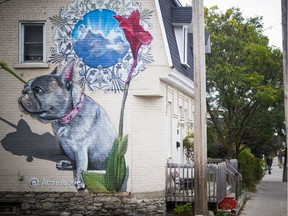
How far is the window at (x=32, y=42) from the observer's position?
1873cm

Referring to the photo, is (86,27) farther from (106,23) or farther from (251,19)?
(251,19)

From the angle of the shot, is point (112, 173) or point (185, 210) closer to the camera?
point (112, 173)

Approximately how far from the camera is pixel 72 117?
60.4 feet

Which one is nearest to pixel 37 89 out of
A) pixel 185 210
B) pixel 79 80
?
pixel 79 80

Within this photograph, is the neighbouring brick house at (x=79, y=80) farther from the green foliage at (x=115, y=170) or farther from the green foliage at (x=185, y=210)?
the green foliage at (x=185, y=210)

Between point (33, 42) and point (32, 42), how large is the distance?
4 centimetres

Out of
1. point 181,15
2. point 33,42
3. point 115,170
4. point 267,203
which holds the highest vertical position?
point 181,15

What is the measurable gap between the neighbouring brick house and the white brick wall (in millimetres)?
30

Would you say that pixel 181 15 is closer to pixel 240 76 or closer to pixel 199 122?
pixel 199 122

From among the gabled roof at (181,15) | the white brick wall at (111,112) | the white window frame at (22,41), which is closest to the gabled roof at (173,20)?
the gabled roof at (181,15)

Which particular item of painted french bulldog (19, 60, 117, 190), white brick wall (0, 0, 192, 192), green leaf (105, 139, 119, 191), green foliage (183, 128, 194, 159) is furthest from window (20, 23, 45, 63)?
green foliage (183, 128, 194, 159)

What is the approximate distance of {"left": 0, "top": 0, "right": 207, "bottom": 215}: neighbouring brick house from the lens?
18.3 metres

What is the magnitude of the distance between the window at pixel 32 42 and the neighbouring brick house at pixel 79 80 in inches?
1.2

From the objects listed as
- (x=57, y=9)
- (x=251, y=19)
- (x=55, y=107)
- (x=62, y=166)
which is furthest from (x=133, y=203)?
(x=251, y=19)
